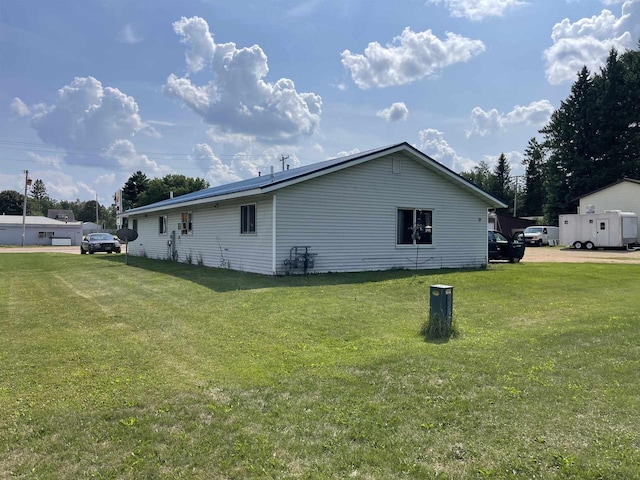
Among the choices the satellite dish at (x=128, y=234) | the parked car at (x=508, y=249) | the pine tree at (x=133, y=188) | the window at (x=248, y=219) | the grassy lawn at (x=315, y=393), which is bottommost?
the grassy lawn at (x=315, y=393)

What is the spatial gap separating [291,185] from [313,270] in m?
2.59

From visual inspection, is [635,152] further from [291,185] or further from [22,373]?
[22,373]

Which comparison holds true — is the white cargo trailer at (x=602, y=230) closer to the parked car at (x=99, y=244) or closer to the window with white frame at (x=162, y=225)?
the window with white frame at (x=162, y=225)

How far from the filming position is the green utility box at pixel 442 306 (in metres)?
6.05

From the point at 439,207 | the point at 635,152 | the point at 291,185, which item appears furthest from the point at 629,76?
the point at 291,185

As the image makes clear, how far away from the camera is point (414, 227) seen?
15742 mm

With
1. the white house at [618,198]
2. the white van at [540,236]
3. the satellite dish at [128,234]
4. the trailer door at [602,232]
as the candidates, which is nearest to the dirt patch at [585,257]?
the trailer door at [602,232]

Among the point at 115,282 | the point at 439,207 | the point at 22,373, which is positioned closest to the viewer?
the point at 22,373

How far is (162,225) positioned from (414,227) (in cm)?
1312

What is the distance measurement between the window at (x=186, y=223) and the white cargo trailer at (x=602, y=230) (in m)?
26.7

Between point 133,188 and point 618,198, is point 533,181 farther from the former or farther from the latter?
point 133,188


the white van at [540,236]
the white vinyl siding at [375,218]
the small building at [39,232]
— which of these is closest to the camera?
the white vinyl siding at [375,218]

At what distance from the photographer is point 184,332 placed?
6.14 m

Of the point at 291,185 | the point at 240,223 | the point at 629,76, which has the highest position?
the point at 629,76
